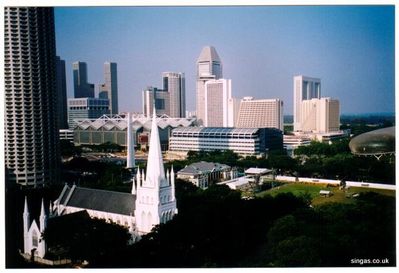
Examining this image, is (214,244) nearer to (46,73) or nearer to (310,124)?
(46,73)

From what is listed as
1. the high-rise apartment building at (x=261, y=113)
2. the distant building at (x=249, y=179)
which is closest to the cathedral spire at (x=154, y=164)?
the distant building at (x=249, y=179)

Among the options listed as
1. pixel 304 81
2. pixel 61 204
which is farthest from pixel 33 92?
pixel 304 81

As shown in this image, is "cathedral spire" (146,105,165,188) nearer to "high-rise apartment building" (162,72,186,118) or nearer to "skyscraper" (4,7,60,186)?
"skyscraper" (4,7,60,186)

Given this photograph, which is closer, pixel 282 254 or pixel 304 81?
pixel 282 254

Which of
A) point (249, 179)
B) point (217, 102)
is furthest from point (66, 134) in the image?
point (249, 179)

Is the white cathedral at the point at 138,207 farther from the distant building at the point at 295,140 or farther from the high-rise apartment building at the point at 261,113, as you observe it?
the high-rise apartment building at the point at 261,113
